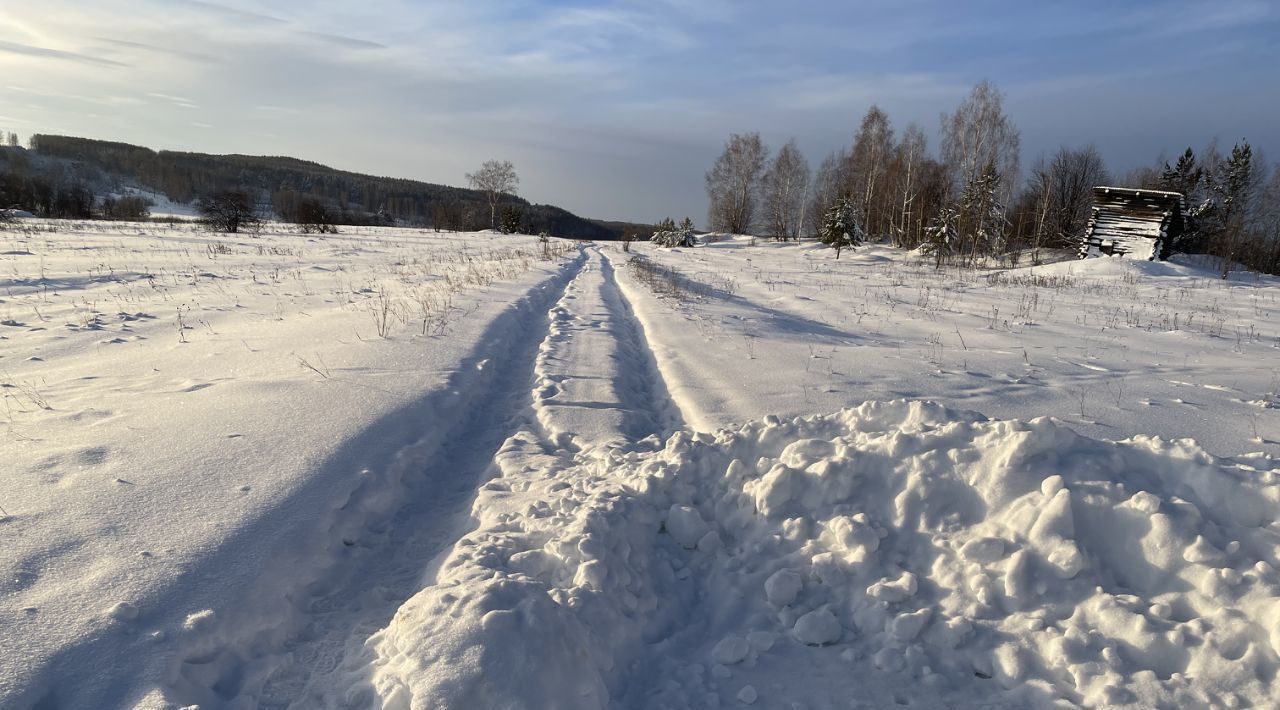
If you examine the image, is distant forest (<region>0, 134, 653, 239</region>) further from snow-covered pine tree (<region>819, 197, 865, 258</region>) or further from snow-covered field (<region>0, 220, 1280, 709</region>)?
snow-covered field (<region>0, 220, 1280, 709</region>)

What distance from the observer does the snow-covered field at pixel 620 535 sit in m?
2.49

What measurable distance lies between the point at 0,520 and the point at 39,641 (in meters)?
1.21

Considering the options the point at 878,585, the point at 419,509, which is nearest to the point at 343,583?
the point at 419,509

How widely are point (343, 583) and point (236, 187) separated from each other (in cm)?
12119

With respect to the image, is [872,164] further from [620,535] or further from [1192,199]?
[620,535]

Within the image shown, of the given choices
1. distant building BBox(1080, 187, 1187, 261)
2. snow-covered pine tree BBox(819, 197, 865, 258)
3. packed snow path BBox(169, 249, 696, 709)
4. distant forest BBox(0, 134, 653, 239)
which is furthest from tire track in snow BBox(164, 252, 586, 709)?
distant forest BBox(0, 134, 653, 239)

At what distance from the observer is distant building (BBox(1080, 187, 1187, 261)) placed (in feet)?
78.8

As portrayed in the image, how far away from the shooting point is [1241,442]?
4.61 metres

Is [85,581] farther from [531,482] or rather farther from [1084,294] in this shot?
[1084,294]

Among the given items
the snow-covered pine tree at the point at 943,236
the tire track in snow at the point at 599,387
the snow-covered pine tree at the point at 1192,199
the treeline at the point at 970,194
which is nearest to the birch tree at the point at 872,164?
the treeline at the point at 970,194

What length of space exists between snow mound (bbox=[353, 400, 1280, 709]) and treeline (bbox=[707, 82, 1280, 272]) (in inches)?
1215

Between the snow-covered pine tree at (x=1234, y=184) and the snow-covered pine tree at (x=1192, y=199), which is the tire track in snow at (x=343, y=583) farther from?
the snow-covered pine tree at (x=1234, y=184)

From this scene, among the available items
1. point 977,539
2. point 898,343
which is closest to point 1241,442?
point 977,539

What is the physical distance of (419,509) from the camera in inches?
160
